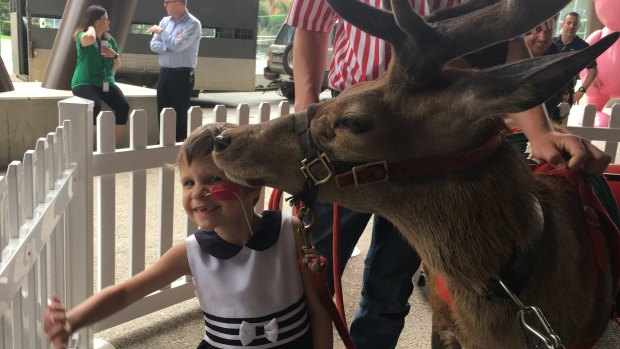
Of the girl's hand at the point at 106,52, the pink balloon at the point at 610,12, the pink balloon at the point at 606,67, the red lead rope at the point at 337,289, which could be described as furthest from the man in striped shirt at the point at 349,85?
the pink balloon at the point at 606,67

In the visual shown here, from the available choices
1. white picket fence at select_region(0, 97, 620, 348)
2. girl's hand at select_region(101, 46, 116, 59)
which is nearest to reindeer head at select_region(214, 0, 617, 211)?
white picket fence at select_region(0, 97, 620, 348)

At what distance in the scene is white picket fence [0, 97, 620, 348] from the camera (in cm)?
197

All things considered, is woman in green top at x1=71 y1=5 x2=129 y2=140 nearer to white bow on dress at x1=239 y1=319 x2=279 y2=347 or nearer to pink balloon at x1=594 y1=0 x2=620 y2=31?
white bow on dress at x1=239 y1=319 x2=279 y2=347

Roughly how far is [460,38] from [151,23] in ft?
42.4

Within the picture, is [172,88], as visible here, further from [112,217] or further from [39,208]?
[39,208]

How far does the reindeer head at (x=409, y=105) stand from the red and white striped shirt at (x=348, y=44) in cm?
40

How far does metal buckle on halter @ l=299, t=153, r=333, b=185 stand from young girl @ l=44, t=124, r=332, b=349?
0.28m

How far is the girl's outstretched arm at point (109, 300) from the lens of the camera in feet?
5.84

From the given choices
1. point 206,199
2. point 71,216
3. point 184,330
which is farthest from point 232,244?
point 184,330

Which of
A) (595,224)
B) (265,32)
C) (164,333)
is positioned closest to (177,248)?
(595,224)

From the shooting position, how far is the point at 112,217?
341 centimetres

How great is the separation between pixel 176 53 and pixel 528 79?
739cm

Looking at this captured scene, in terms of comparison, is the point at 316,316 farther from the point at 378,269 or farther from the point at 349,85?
the point at 349,85

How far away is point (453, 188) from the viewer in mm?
1699
